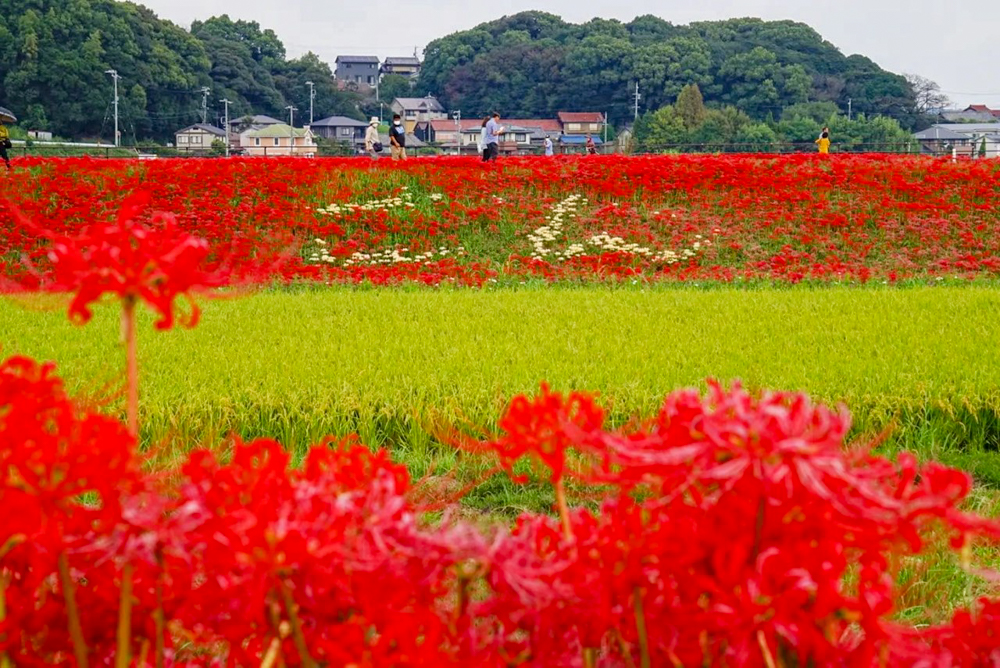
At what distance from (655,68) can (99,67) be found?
124 feet

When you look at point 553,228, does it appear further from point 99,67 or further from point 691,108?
point 691,108

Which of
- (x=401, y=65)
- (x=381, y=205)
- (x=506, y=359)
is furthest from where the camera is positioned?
(x=401, y=65)

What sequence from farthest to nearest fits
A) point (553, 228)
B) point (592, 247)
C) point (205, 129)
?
1. point (205, 129)
2. point (553, 228)
3. point (592, 247)

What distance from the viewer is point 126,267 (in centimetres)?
104

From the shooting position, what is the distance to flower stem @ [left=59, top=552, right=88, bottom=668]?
3.42 feet

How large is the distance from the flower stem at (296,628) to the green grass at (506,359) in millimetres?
2197

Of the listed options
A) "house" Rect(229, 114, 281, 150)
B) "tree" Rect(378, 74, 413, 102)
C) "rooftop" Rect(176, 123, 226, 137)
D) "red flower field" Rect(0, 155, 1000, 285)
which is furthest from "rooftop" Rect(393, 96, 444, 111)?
"red flower field" Rect(0, 155, 1000, 285)

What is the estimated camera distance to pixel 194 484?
3.54 ft

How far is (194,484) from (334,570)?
199 mm

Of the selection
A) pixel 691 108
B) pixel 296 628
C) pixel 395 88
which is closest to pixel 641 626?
pixel 296 628

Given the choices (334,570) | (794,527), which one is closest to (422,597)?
(334,570)

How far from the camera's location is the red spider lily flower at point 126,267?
104 centimetres

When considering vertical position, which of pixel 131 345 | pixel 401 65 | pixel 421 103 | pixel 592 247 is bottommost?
pixel 592 247

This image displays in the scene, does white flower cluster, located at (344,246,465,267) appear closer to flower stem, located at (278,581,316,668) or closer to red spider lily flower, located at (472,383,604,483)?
red spider lily flower, located at (472,383,604,483)
